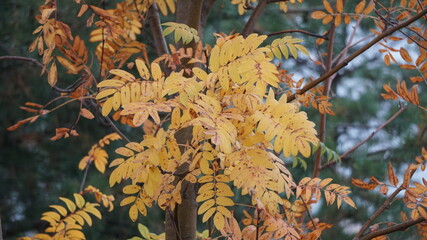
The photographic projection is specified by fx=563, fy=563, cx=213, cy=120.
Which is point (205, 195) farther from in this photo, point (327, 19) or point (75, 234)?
point (327, 19)

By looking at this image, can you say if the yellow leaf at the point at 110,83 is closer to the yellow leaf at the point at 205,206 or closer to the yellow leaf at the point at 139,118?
the yellow leaf at the point at 139,118

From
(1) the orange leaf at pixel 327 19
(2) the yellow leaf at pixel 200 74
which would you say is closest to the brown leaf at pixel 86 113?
(2) the yellow leaf at pixel 200 74

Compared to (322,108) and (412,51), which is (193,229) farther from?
(412,51)

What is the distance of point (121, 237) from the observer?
3312 millimetres

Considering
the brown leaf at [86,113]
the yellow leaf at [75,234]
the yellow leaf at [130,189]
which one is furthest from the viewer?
the yellow leaf at [75,234]

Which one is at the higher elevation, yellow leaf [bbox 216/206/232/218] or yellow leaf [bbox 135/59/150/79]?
yellow leaf [bbox 135/59/150/79]

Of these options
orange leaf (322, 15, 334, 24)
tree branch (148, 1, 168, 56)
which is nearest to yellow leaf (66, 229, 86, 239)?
tree branch (148, 1, 168, 56)

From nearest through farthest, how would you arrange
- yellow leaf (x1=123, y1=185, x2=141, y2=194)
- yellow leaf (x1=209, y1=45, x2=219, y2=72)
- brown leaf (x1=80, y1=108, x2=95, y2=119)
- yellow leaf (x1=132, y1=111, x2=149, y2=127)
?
yellow leaf (x1=132, y1=111, x2=149, y2=127), yellow leaf (x1=209, y1=45, x2=219, y2=72), yellow leaf (x1=123, y1=185, x2=141, y2=194), brown leaf (x1=80, y1=108, x2=95, y2=119)

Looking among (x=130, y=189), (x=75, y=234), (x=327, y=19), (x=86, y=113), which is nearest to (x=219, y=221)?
(x=130, y=189)

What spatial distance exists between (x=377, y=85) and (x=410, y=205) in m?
3.01

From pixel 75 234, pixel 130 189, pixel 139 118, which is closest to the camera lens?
pixel 139 118

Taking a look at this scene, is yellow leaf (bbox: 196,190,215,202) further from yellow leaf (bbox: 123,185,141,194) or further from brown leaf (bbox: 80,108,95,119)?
brown leaf (bbox: 80,108,95,119)

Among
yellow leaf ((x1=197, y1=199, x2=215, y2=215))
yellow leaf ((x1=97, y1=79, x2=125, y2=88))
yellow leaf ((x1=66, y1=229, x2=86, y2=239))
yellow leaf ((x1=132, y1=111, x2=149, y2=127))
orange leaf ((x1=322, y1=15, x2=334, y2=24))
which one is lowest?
yellow leaf ((x1=66, y1=229, x2=86, y2=239))

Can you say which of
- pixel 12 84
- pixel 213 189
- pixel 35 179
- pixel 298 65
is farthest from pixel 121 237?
pixel 213 189
